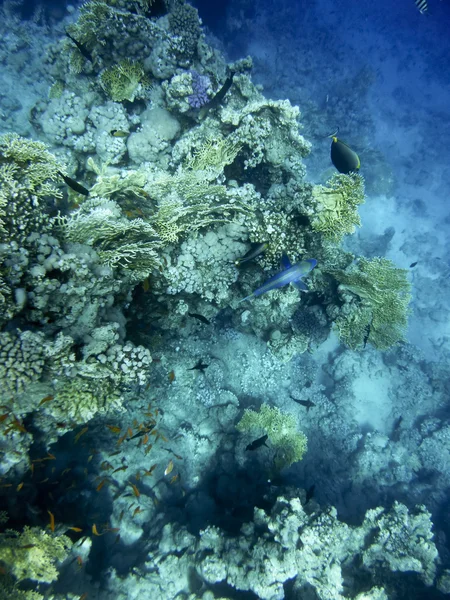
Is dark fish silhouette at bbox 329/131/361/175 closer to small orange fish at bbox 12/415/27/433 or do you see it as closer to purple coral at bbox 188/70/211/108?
purple coral at bbox 188/70/211/108

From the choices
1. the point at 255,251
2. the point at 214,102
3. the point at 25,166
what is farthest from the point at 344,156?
the point at 25,166

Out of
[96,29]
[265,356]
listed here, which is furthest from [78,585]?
[96,29]

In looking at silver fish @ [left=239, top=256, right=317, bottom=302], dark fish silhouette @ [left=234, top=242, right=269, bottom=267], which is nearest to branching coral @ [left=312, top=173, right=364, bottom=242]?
dark fish silhouette @ [left=234, top=242, right=269, bottom=267]

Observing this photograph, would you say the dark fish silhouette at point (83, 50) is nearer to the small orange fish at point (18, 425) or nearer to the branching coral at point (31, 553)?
the small orange fish at point (18, 425)

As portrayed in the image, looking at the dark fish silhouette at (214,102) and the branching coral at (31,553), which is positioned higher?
the dark fish silhouette at (214,102)

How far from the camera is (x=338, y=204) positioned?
448cm

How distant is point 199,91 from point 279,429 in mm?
7182

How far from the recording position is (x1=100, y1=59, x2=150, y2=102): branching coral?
572 cm

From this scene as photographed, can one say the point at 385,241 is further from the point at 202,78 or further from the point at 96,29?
the point at 96,29

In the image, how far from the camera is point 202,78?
227 inches

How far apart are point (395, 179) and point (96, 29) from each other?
55.6 feet

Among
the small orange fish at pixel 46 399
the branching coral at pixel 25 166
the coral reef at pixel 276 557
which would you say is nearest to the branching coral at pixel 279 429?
the coral reef at pixel 276 557

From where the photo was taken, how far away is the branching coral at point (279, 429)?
670cm

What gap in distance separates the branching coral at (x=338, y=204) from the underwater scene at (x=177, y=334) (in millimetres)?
31
